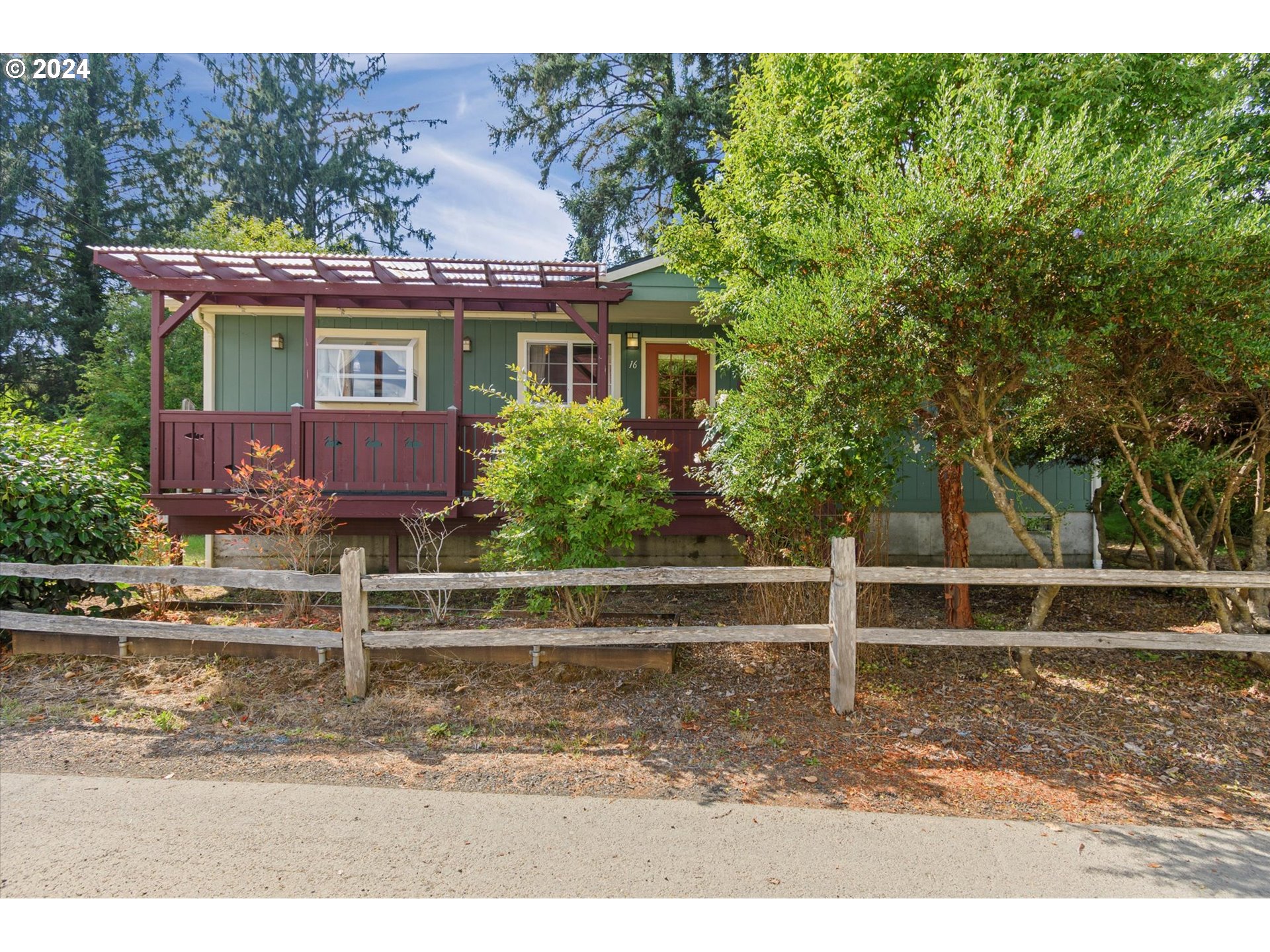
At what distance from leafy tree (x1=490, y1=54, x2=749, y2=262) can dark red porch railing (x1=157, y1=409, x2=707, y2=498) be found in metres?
10.9

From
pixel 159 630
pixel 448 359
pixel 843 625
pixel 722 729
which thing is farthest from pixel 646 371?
pixel 159 630

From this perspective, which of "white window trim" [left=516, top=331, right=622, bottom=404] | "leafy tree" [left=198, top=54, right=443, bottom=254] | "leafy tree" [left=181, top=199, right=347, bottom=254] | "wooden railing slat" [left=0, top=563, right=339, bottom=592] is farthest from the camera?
"leafy tree" [left=198, top=54, right=443, bottom=254]

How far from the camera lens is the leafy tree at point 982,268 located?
4.23 m

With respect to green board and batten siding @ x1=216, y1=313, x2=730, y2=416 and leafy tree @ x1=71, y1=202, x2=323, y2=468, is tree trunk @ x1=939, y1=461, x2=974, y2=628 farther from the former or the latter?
leafy tree @ x1=71, y1=202, x2=323, y2=468

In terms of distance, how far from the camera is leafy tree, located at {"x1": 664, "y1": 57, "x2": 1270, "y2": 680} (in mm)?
4234

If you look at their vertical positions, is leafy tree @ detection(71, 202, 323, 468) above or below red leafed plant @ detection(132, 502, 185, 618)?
above

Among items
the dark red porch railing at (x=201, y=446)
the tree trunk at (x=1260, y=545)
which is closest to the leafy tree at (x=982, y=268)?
the tree trunk at (x=1260, y=545)

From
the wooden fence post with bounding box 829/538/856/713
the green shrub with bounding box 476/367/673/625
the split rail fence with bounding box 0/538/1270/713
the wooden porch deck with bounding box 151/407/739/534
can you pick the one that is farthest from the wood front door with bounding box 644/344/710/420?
the wooden fence post with bounding box 829/538/856/713

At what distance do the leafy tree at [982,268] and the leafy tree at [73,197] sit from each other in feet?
73.5

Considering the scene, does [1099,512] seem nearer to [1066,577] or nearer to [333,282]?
[1066,577]

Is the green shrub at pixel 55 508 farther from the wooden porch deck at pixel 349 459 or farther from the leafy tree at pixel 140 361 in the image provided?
the leafy tree at pixel 140 361

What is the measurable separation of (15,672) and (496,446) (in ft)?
13.8

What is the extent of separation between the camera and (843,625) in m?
4.75

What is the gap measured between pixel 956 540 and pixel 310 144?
77.9 ft
